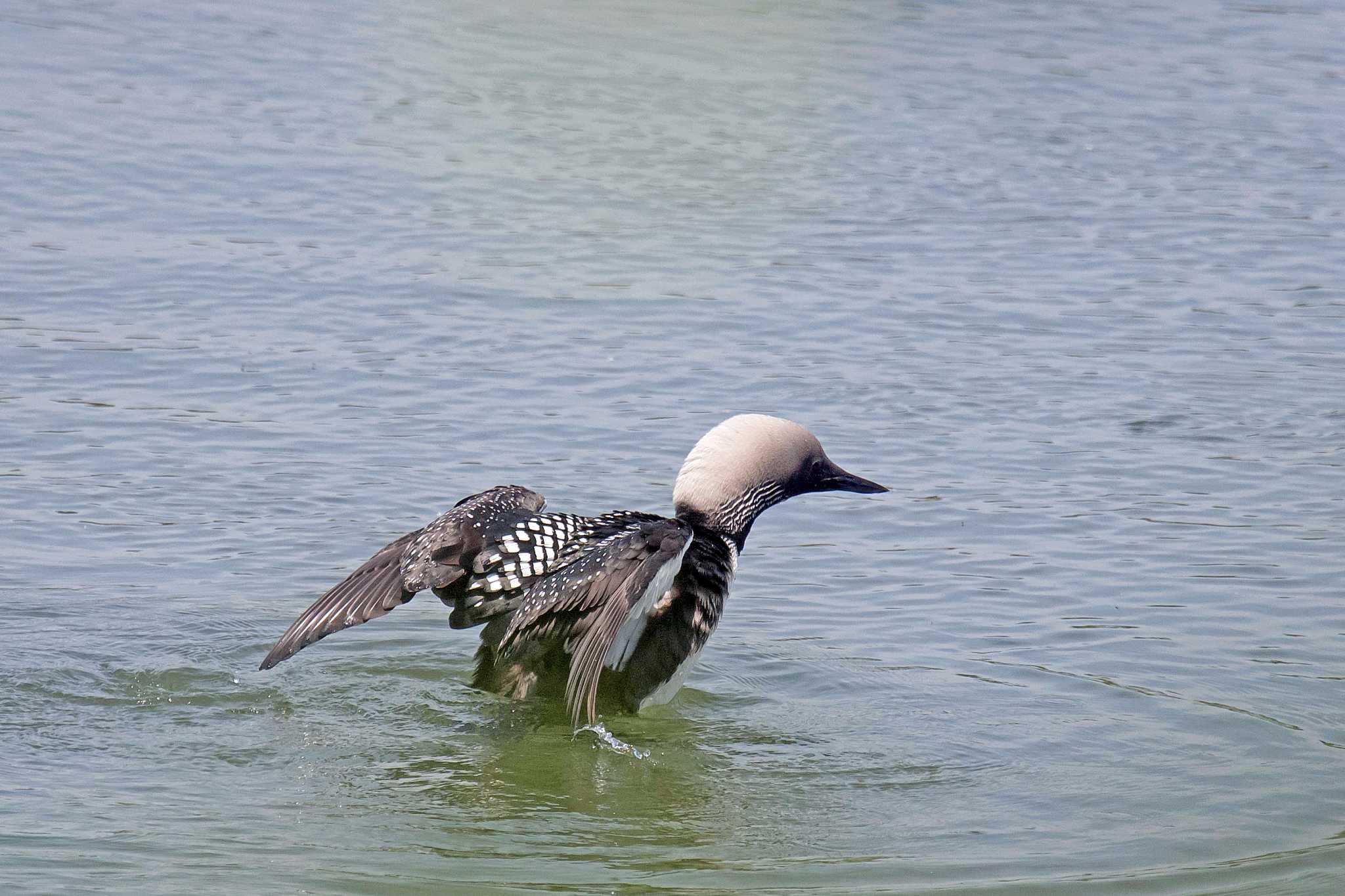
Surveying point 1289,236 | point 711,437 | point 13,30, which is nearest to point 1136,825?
point 711,437

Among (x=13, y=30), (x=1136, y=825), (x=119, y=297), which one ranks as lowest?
(x=1136, y=825)

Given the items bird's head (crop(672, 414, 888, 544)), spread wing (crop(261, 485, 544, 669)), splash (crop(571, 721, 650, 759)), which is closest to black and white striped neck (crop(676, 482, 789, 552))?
bird's head (crop(672, 414, 888, 544))


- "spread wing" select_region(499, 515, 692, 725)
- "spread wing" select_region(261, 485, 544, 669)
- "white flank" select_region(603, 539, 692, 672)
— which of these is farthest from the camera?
"spread wing" select_region(261, 485, 544, 669)

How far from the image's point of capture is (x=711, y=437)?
6.06m

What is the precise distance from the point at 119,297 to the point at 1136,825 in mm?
6316

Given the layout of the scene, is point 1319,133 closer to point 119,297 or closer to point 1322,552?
point 1322,552

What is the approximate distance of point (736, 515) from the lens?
19.7 ft

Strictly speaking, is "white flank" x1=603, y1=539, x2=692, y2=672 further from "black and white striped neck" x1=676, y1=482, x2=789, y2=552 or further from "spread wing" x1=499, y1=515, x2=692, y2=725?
"black and white striped neck" x1=676, y1=482, x2=789, y2=552

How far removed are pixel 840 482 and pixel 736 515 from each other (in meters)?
0.51

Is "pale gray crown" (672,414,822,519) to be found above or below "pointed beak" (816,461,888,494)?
above

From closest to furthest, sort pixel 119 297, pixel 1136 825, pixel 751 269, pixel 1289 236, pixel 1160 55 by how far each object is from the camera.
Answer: pixel 1136 825 → pixel 119 297 → pixel 751 269 → pixel 1289 236 → pixel 1160 55

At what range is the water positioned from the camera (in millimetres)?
5051

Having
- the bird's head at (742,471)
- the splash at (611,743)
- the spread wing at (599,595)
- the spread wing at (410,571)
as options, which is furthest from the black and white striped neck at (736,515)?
the splash at (611,743)

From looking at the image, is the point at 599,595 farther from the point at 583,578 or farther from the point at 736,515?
the point at 736,515
